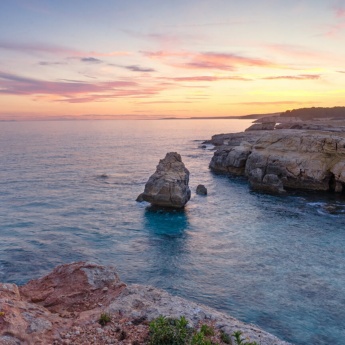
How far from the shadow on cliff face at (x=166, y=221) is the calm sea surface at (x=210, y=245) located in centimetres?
12

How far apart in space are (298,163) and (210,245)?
33552 millimetres

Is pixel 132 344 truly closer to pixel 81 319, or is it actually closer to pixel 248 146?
pixel 81 319

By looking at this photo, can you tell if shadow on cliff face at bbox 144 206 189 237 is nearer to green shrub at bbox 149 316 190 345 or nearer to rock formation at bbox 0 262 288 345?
rock formation at bbox 0 262 288 345

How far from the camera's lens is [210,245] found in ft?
121

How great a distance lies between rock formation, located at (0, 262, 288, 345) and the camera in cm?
1252

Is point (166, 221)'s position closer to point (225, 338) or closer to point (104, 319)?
point (104, 319)

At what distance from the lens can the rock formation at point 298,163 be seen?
2372 inches

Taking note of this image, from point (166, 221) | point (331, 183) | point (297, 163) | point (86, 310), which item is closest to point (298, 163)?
point (297, 163)

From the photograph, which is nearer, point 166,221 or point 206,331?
point 206,331

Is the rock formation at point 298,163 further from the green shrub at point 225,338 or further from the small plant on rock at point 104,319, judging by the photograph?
the small plant on rock at point 104,319

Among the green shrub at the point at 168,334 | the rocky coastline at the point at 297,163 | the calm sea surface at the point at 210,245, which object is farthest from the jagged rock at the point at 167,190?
the green shrub at the point at 168,334

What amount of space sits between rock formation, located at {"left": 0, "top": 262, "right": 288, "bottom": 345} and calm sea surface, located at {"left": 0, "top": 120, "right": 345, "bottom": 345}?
987cm

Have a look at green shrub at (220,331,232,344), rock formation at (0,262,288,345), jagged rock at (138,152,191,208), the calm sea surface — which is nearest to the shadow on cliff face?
the calm sea surface

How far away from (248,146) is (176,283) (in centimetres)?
5608
